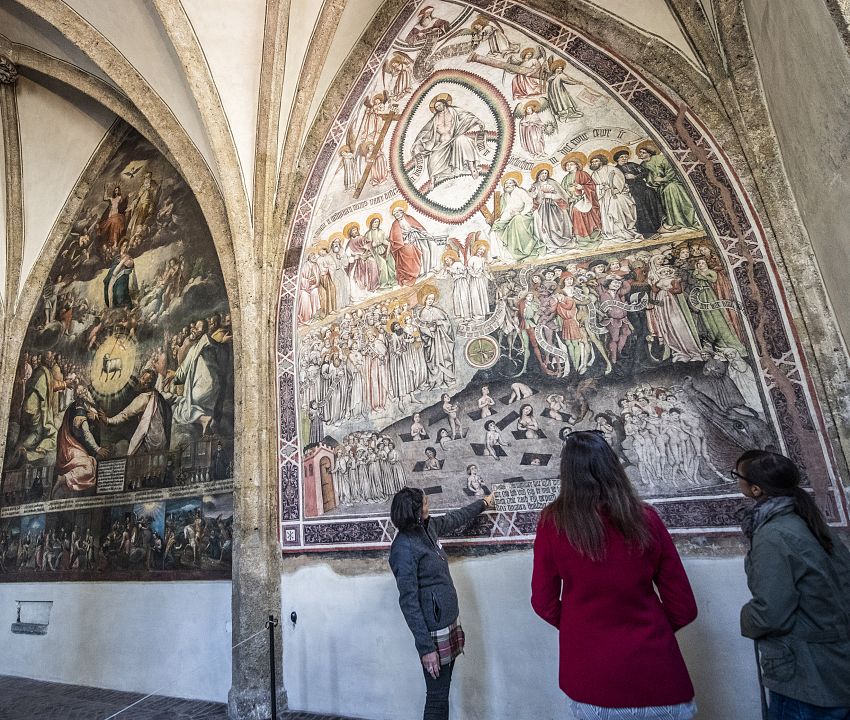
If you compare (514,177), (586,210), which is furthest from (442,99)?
(586,210)

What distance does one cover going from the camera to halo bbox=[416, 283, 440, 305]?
530 cm

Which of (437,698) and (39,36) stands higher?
(39,36)

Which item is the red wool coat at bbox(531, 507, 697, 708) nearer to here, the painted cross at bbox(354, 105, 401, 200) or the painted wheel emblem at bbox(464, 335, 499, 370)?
the painted wheel emblem at bbox(464, 335, 499, 370)

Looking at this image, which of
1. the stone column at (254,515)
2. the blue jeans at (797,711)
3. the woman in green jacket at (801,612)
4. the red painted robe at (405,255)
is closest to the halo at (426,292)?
the red painted robe at (405,255)

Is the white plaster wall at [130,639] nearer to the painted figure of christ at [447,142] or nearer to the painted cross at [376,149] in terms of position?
the painted cross at [376,149]

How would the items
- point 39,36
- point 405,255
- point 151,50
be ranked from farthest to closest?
point 39,36, point 151,50, point 405,255

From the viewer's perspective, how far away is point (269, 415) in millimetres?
5793

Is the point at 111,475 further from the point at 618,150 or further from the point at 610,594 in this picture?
the point at 610,594

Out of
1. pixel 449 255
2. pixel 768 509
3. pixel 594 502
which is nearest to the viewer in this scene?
pixel 594 502

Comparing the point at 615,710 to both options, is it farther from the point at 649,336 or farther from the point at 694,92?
the point at 694,92

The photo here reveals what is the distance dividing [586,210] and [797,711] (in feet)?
11.9

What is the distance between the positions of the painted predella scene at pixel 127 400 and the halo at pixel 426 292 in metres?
2.35

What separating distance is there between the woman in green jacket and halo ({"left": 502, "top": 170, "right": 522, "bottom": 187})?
3.61m

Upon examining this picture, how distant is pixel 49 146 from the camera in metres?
8.69
